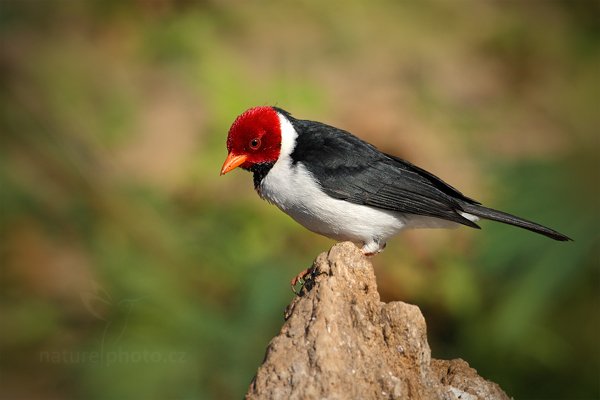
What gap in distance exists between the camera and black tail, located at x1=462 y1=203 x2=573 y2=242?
4.75 meters

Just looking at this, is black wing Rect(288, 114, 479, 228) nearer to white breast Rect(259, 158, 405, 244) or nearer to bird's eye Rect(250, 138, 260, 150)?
white breast Rect(259, 158, 405, 244)

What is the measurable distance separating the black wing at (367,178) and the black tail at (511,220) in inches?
2.7

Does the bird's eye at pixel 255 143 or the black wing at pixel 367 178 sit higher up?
the bird's eye at pixel 255 143

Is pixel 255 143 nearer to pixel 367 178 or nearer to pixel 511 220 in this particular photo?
pixel 367 178

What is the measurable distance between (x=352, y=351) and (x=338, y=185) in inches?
61.9

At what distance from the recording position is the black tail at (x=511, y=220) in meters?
4.75

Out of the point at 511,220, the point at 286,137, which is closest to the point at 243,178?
the point at 286,137

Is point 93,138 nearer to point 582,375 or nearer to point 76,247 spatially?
point 76,247

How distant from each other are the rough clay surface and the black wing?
110 centimetres

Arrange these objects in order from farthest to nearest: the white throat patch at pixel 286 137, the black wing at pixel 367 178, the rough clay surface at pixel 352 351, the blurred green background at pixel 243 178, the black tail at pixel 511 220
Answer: the blurred green background at pixel 243 178 → the white throat patch at pixel 286 137 → the black wing at pixel 367 178 → the black tail at pixel 511 220 → the rough clay surface at pixel 352 351

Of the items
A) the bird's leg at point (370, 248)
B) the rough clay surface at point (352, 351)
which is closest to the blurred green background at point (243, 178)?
the bird's leg at point (370, 248)

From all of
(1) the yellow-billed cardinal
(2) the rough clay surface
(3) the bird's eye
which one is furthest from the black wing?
(2) the rough clay surface

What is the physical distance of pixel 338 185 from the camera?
191 inches

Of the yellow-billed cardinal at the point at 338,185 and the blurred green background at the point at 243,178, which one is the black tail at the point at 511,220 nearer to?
the yellow-billed cardinal at the point at 338,185
